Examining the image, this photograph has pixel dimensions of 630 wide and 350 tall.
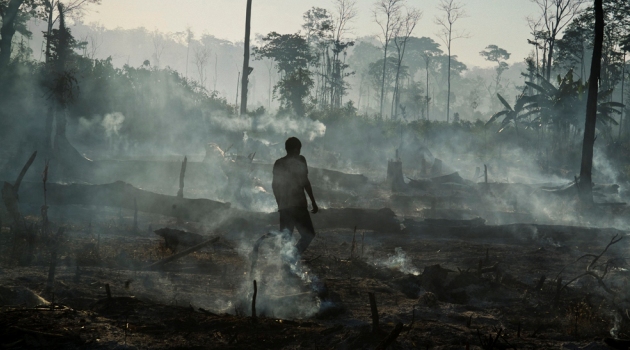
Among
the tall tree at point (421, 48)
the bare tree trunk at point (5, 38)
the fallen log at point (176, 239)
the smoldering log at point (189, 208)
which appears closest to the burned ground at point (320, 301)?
the fallen log at point (176, 239)

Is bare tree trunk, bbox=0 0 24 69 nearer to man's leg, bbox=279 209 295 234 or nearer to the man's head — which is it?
the man's head

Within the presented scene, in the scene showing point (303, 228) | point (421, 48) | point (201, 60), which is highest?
point (421, 48)

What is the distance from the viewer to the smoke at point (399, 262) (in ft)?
30.2

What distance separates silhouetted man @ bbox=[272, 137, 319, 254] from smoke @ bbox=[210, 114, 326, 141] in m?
28.9

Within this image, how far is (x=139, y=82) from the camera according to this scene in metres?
38.3

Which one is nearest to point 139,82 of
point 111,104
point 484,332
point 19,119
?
point 111,104

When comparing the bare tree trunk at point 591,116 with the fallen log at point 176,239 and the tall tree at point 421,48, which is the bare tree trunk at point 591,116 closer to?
the fallen log at point 176,239

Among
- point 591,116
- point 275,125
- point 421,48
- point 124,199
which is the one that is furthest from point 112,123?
point 421,48

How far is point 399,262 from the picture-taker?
395 inches

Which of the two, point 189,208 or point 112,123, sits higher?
point 112,123

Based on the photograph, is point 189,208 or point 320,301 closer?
point 320,301

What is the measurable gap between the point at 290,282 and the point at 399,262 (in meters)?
3.21

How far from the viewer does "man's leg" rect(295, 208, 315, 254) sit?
7191 mm

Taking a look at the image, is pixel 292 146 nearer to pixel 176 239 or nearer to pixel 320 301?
pixel 320 301
